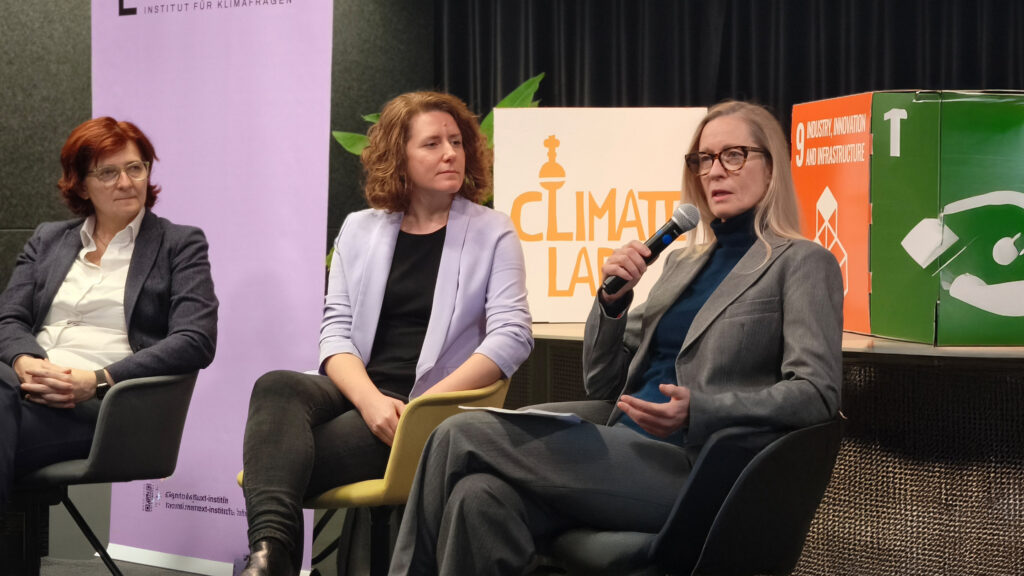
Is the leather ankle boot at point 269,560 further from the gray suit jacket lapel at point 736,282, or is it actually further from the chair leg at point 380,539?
the gray suit jacket lapel at point 736,282

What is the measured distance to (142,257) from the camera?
3053 mm

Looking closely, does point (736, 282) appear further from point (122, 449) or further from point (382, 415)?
point (122, 449)

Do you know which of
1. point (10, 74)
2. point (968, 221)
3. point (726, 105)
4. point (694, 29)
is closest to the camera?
point (726, 105)

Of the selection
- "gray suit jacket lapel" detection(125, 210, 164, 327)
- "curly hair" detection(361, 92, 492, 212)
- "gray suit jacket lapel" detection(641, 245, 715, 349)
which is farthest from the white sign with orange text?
"gray suit jacket lapel" detection(125, 210, 164, 327)

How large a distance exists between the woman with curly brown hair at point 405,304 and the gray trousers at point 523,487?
48 centimetres

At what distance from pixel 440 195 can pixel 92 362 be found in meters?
1.12

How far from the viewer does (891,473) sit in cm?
247

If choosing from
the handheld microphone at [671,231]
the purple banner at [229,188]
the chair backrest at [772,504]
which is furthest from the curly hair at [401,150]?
the chair backrest at [772,504]

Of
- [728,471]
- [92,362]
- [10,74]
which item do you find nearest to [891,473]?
[728,471]

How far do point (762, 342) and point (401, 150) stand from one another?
1173mm

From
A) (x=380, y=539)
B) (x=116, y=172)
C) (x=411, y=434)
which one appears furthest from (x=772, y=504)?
(x=116, y=172)

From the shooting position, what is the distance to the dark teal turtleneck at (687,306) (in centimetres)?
220

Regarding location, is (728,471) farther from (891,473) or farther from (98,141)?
(98,141)

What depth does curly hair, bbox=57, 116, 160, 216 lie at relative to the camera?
3.08 m
